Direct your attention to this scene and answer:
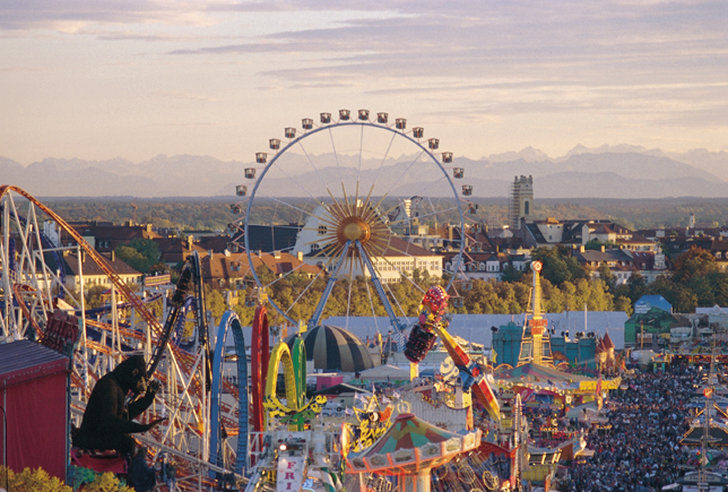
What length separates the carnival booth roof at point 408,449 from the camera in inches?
1384

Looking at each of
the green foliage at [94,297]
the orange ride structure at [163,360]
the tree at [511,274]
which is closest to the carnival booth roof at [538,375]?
the orange ride structure at [163,360]

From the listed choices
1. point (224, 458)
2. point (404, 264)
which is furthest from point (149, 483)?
point (404, 264)

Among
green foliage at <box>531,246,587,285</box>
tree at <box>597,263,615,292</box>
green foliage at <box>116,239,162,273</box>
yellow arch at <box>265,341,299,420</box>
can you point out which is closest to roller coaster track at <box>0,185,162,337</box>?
yellow arch at <box>265,341,299,420</box>

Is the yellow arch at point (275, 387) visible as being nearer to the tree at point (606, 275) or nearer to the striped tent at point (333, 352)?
the striped tent at point (333, 352)

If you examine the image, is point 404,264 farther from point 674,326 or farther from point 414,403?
point 414,403

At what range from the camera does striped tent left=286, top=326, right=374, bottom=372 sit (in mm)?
66938

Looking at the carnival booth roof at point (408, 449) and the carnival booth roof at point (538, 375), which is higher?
the carnival booth roof at point (408, 449)

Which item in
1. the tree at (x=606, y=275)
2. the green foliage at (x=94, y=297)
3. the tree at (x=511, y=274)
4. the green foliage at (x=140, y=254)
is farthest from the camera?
the green foliage at (x=140, y=254)

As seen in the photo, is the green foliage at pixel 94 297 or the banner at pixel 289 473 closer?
the banner at pixel 289 473

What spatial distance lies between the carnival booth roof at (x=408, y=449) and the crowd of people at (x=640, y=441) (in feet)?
39.4

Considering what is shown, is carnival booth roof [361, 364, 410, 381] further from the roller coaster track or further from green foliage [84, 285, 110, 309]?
green foliage [84, 285, 110, 309]

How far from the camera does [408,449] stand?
35312mm

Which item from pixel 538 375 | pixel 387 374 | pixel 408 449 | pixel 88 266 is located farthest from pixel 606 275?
pixel 408 449

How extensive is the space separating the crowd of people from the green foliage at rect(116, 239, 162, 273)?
78.1m
